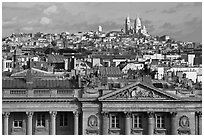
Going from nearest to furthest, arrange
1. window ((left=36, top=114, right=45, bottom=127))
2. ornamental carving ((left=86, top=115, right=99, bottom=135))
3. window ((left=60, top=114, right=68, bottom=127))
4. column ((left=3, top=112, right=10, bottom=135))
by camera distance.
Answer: column ((left=3, top=112, right=10, bottom=135)) → ornamental carving ((left=86, top=115, right=99, bottom=135)) → window ((left=36, top=114, right=45, bottom=127)) → window ((left=60, top=114, right=68, bottom=127))

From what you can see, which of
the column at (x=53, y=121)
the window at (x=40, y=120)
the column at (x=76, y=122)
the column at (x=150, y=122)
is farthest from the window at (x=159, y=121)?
the window at (x=40, y=120)

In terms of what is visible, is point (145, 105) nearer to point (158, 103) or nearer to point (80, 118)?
point (158, 103)

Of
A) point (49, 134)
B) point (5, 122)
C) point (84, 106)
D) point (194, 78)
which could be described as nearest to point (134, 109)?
point (84, 106)

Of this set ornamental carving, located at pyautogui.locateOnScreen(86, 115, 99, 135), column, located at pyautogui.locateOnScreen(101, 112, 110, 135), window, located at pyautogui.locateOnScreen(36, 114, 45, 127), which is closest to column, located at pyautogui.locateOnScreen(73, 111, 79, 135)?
ornamental carving, located at pyautogui.locateOnScreen(86, 115, 99, 135)

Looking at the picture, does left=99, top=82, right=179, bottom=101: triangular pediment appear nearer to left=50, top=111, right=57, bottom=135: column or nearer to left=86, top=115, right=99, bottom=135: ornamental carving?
left=86, top=115, right=99, bottom=135: ornamental carving

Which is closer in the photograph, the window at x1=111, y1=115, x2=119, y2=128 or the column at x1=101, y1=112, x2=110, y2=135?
the column at x1=101, y1=112, x2=110, y2=135

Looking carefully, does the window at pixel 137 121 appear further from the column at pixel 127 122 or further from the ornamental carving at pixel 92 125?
the ornamental carving at pixel 92 125

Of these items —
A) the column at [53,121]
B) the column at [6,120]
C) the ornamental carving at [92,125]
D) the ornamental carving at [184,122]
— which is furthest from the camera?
the ornamental carving at [184,122]
